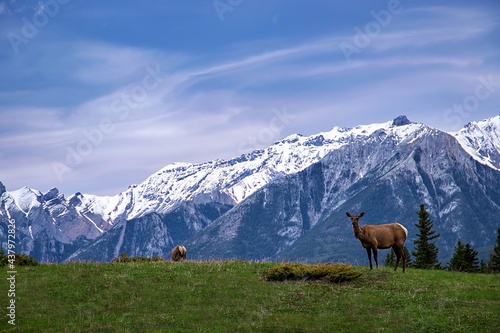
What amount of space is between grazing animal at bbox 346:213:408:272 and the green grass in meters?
2.14

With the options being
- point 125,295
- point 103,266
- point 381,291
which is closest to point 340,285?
point 381,291

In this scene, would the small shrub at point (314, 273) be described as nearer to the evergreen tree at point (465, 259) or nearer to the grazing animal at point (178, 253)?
the grazing animal at point (178, 253)

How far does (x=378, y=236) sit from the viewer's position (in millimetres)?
38906

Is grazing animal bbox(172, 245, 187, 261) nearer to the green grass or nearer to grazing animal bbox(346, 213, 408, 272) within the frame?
the green grass

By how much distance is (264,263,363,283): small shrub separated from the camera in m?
33.8

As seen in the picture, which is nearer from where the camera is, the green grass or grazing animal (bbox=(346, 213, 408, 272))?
the green grass

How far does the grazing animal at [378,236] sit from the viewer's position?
1505 inches

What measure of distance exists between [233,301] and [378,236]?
12.9m

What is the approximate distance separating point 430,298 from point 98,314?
54.1 feet

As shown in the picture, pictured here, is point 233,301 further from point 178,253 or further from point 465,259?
point 465,259

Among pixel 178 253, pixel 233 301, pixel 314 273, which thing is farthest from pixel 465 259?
pixel 233 301

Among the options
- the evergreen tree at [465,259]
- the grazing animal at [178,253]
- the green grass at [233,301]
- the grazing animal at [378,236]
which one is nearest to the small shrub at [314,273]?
the green grass at [233,301]

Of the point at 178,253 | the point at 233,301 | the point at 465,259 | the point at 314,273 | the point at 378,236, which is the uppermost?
the point at 378,236

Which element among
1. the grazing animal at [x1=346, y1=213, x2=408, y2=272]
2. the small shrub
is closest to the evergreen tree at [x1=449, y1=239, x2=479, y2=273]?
the grazing animal at [x1=346, y1=213, x2=408, y2=272]
